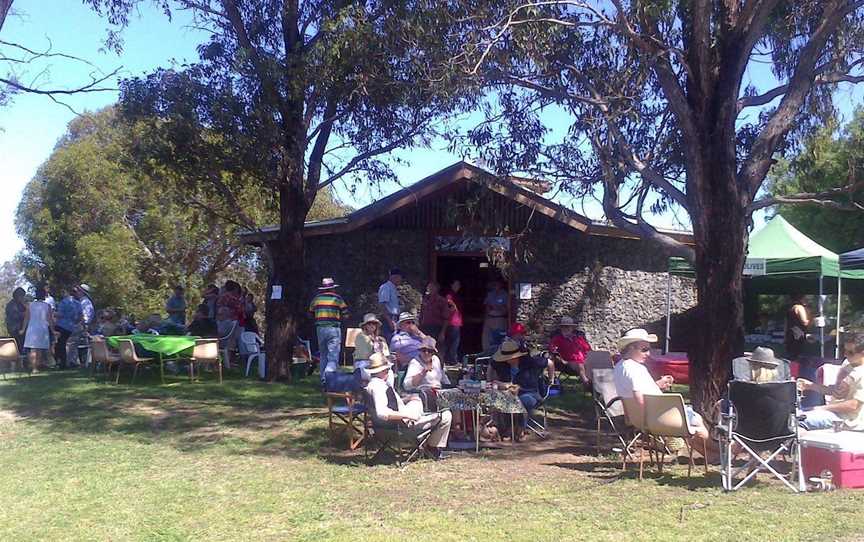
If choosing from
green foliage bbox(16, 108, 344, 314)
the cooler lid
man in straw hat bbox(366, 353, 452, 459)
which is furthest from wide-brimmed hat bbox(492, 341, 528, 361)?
green foliage bbox(16, 108, 344, 314)

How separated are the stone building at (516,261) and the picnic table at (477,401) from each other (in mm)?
6683

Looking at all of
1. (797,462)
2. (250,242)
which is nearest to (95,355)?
(250,242)

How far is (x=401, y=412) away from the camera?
Answer: 7449mm

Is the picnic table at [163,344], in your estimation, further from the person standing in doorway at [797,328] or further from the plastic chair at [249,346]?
the person standing in doorway at [797,328]

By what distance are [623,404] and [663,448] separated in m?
0.49

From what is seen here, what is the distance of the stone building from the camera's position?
589 inches

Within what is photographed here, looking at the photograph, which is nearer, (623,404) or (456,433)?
(623,404)

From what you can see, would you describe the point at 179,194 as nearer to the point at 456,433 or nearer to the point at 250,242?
the point at 250,242

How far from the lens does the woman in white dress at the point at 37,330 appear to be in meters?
14.4

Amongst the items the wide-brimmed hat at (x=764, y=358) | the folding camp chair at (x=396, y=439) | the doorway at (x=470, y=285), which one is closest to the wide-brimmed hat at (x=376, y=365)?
the folding camp chair at (x=396, y=439)

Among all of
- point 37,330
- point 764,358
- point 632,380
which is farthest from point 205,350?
point 764,358

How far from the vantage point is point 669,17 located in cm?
949

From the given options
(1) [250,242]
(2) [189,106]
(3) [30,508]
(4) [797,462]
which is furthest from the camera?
(1) [250,242]

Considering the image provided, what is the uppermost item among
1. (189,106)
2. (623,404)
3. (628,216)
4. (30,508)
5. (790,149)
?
(189,106)
